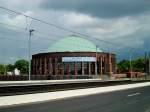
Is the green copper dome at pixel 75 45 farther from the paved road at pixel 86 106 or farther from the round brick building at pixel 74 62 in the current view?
the paved road at pixel 86 106

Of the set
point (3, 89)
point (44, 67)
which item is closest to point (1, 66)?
point (44, 67)

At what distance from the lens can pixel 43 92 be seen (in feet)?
86.2

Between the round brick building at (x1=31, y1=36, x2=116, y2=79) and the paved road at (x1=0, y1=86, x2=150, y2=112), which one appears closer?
the paved road at (x1=0, y1=86, x2=150, y2=112)

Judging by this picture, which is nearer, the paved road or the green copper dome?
the paved road

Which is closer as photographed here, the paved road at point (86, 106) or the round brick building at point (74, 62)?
Answer: the paved road at point (86, 106)

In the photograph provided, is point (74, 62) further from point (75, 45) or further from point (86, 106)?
point (86, 106)

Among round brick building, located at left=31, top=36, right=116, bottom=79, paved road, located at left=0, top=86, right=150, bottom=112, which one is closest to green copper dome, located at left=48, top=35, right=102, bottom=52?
round brick building, located at left=31, top=36, right=116, bottom=79

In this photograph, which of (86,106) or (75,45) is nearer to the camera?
(86,106)

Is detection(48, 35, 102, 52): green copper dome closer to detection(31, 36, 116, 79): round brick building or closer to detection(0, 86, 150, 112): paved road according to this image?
detection(31, 36, 116, 79): round brick building

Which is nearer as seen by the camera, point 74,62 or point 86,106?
point 86,106

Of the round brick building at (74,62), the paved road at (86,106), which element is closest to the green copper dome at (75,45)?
the round brick building at (74,62)

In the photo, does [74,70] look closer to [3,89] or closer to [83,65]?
[83,65]

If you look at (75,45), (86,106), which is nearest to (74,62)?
(75,45)

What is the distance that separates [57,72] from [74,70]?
704cm
